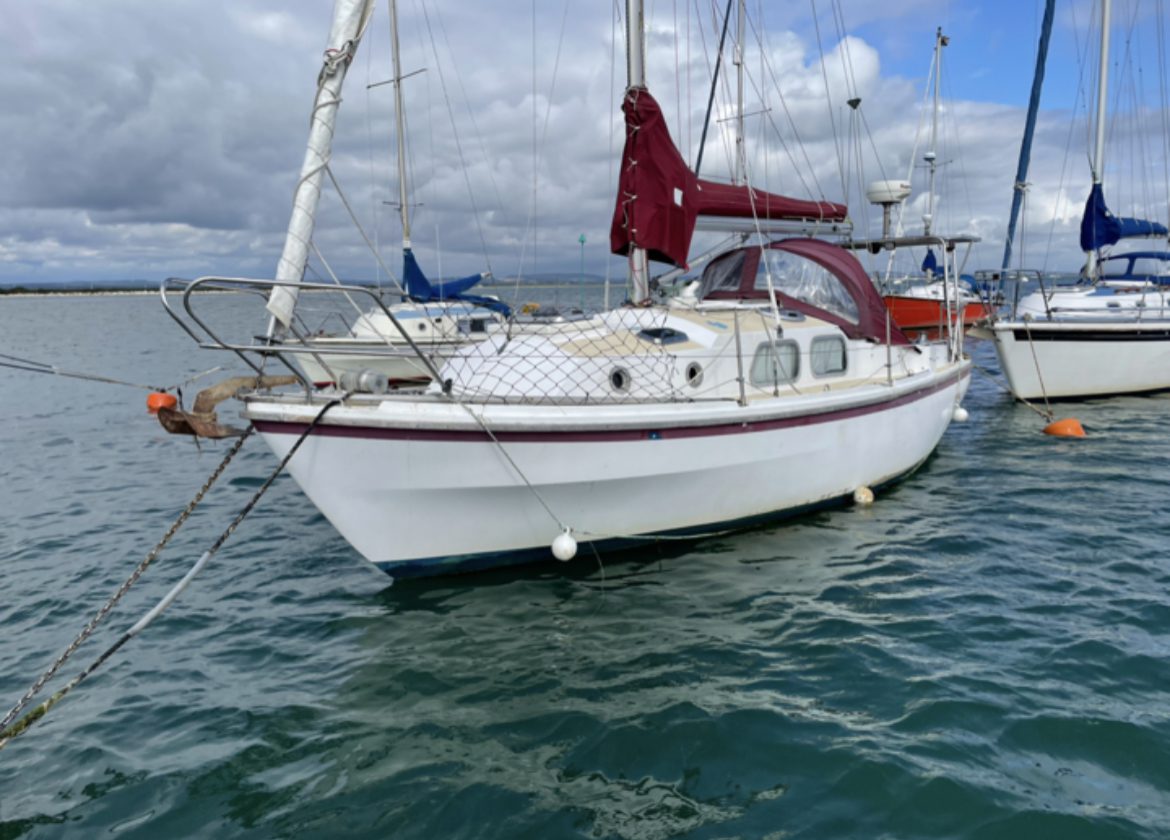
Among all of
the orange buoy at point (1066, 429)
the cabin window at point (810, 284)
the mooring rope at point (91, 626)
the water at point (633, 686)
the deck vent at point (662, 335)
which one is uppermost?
the cabin window at point (810, 284)

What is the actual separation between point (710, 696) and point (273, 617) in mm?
3641

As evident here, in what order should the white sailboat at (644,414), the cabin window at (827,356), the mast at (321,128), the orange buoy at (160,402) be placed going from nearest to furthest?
the orange buoy at (160,402) → the white sailboat at (644,414) → the mast at (321,128) → the cabin window at (827,356)

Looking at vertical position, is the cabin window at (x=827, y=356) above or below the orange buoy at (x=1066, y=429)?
above

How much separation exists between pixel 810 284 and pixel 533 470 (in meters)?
4.53

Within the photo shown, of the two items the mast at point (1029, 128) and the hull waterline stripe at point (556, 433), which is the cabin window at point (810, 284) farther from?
the mast at point (1029, 128)

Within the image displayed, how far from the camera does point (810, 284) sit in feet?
29.7

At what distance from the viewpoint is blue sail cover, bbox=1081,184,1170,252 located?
64.0 feet

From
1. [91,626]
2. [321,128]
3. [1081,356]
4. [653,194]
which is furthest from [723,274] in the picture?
[1081,356]

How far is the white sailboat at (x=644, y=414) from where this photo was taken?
6051 mm

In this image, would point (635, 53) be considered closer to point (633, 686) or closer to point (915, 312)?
point (633, 686)

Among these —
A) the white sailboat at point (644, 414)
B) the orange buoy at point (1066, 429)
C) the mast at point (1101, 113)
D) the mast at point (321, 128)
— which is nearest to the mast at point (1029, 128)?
the mast at point (1101, 113)

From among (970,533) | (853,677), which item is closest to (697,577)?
(853,677)

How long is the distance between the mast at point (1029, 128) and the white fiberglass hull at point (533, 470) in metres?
16.2

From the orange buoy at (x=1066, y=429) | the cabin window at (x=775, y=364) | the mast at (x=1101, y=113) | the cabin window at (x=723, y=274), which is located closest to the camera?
the cabin window at (x=775, y=364)
